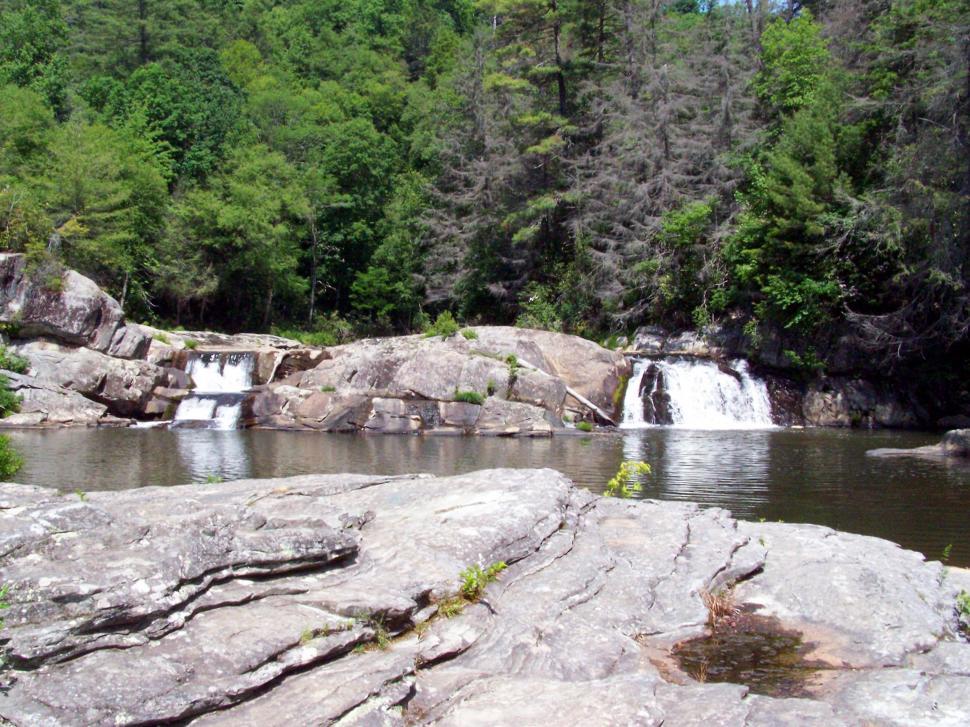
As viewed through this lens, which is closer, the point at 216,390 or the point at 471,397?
the point at 471,397

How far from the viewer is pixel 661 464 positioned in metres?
18.6

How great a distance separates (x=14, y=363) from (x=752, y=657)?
25.4 metres

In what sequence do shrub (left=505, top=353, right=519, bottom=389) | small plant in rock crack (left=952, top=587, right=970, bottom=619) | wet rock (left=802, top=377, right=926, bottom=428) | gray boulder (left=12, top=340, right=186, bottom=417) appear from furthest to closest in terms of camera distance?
1. wet rock (left=802, top=377, right=926, bottom=428)
2. gray boulder (left=12, top=340, right=186, bottom=417)
3. shrub (left=505, top=353, right=519, bottom=389)
4. small plant in rock crack (left=952, top=587, right=970, bottom=619)

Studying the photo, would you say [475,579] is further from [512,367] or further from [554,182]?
[554,182]

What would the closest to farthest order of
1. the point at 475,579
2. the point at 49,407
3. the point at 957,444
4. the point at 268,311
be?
the point at 475,579 < the point at 957,444 < the point at 49,407 < the point at 268,311

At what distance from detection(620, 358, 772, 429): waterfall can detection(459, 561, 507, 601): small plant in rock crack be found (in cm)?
2092

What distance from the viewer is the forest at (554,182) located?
2780 centimetres

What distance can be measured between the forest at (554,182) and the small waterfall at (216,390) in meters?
5.52

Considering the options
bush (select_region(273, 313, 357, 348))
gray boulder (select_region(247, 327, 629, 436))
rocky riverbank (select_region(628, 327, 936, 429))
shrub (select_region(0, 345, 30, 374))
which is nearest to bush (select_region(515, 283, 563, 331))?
rocky riverbank (select_region(628, 327, 936, 429))

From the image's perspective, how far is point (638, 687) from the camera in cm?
516

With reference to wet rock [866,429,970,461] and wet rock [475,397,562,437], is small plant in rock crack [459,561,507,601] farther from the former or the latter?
wet rock [475,397,562,437]

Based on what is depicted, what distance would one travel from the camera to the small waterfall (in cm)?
2584

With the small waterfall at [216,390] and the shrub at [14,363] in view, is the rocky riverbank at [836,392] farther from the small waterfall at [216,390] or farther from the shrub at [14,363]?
the shrub at [14,363]

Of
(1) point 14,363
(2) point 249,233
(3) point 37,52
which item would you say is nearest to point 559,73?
(2) point 249,233
